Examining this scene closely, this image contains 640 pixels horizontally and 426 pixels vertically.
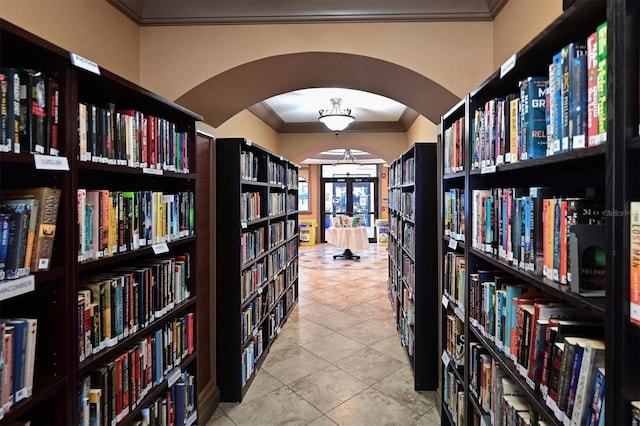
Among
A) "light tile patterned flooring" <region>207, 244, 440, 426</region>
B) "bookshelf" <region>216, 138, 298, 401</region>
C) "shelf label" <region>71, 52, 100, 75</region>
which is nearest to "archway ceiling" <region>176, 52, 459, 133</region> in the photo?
"bookshelf" <region>216, 138, 298, 401</region>

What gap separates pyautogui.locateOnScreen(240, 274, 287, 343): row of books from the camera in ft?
10.6

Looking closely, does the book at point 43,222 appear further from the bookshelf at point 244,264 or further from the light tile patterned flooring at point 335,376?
the light tile patterned flooring at point 335,376

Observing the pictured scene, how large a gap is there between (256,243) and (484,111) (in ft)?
8.06

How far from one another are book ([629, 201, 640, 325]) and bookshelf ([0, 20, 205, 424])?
1529 mm

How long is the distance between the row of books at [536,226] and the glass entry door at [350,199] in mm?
11850

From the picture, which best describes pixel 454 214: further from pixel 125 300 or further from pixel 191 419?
pixel 191 419

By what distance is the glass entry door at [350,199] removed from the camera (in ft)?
44.6

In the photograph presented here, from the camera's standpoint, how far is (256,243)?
364 centimetres

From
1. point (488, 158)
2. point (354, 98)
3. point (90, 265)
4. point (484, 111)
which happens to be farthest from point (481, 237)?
point (354, 98)

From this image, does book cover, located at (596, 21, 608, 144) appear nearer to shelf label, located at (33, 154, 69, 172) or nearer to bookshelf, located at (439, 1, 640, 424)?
bookshelf, located at (439, 1, 640, 424)

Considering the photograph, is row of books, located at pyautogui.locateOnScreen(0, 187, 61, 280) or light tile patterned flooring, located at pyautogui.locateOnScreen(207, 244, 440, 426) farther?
light tile patterned flooring, located at pyautogui.locateOnScreen(207, 244, 440, 426)

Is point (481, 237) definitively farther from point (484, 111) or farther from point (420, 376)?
point (420, 376)

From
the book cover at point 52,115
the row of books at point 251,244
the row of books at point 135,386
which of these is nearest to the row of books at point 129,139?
the book cover at point 52,115

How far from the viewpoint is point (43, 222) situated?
3.90ft
